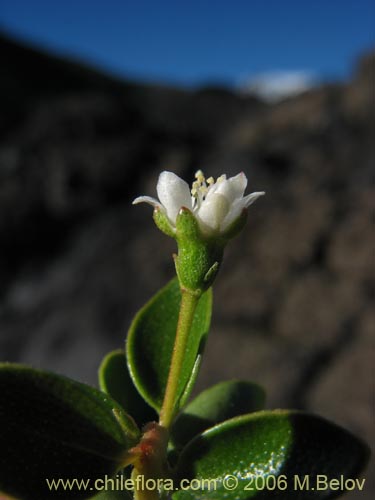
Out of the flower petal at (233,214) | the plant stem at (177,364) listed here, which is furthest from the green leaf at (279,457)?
the flower petal at (233,214)

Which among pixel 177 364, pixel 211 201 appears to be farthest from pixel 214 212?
pixel 177 364

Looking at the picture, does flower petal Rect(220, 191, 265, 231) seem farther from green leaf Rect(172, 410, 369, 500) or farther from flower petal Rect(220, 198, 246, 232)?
green leaf Rect(172, 410, 369, 500)

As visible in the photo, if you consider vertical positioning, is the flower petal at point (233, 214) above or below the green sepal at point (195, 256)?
above

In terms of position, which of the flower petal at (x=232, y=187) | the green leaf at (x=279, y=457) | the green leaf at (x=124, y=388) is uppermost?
the flower petal at (x=232, y=187)

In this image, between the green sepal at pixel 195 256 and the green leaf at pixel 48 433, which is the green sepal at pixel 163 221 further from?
the green leaf at pixel 48 433

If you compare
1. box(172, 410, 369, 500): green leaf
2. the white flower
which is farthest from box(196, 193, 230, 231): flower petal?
box(172, 410, 369, 500): green leaf

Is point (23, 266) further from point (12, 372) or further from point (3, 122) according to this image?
point (12, 372)

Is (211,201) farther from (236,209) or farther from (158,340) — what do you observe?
(158,340)
